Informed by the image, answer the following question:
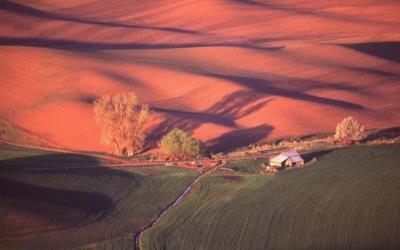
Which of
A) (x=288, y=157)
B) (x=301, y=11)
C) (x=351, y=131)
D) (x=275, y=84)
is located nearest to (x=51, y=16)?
(x=301, y=11)

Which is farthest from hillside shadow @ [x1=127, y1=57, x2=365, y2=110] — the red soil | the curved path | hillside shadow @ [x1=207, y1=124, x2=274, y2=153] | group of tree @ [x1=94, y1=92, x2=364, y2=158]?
the curved path

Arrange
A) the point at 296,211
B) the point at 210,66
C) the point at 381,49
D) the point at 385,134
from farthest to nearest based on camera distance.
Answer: the point at 381,49 < the point at 210,66 < the point at 385,134 < the point at 296,211

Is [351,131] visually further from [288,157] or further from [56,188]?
[56,188]

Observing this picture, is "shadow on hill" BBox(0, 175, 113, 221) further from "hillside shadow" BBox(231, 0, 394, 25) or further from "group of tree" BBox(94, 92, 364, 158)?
"hillside shadow" BBox(231, 0, 394, 25)

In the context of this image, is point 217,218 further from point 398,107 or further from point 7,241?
point 398,107

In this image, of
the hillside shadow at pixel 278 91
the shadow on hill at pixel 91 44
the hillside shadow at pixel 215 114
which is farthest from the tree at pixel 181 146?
the shadow on hill at pixel 91 44

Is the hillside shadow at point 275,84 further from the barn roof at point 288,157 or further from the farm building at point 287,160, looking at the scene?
the farm building at point 287,160
